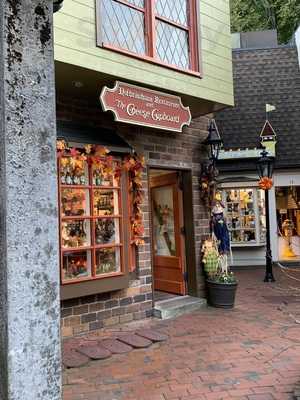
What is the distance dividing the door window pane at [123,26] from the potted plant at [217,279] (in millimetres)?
3425

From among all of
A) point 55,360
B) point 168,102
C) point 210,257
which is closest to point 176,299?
point 210,257

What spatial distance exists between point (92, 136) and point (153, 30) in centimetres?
172

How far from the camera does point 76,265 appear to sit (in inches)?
213

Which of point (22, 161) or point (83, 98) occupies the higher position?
point (83, 98)

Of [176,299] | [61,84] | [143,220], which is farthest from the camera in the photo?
[176,299]

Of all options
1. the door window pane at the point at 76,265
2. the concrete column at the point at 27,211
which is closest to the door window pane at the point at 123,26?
the door window pane at the point at 76,265

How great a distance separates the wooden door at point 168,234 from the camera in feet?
24.2

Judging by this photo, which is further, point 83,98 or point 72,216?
point 83,98

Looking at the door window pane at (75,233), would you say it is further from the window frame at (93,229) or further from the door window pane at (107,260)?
the door window pane at (107,260)

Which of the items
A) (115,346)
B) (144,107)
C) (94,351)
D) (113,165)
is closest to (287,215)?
(113,165)

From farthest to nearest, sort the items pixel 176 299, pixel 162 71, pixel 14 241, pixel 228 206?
1. pixel 228 206
2. pixel 176 299
3. pixel 162 71
4. pixel 14 241

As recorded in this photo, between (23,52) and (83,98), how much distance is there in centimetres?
417

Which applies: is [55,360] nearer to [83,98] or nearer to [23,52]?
[23,52]

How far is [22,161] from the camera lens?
65.3 inches
